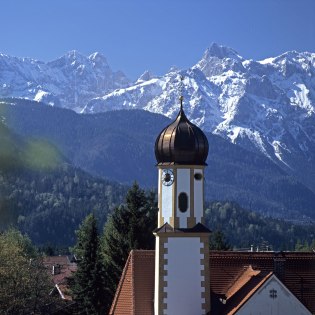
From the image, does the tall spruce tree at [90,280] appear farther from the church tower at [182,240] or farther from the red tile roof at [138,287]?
the church tower at [182,240]

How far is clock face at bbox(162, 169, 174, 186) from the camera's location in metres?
36.7

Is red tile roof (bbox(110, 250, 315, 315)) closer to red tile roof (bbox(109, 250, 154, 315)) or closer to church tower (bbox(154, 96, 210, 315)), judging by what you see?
red tile roof (bbox(109, 250, 154, 315))

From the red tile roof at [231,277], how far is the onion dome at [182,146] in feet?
16.4

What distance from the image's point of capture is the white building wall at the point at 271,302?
35844 millimetres

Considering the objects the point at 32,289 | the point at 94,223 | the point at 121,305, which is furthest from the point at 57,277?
the point at 121,305

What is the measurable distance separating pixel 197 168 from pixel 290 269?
6999 mm

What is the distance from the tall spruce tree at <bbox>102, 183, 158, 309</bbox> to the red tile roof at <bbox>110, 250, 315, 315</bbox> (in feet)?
49.3

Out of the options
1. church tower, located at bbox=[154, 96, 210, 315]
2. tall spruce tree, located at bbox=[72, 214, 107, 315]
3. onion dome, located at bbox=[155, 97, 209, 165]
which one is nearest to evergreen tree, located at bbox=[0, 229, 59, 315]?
tall spruce tree, located at bbox=[72, 214, 107, 315]

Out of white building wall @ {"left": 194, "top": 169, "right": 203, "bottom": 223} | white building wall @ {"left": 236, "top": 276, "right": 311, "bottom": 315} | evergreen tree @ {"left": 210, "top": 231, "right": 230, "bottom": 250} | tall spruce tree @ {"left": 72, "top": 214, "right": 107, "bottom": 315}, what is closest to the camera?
white building wall @ {"left": 236, "top": 276, "right": 311, "bottom": 315}

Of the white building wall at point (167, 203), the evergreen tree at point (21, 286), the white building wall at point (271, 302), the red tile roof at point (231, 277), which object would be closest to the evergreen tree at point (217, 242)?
the evergreen tree at point (21, 286)

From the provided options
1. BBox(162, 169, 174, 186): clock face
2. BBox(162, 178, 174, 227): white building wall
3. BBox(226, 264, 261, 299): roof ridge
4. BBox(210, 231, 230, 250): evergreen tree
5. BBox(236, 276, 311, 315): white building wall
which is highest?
BBox(210, 231, 230, 250): evergreen tree

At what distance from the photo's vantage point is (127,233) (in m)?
56.8

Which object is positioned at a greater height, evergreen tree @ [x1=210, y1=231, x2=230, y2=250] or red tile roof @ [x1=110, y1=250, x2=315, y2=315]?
evergreen tree @ [x1=210, y1=231, x2=230, y2=250]

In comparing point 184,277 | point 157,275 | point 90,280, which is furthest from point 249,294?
point 90,280
